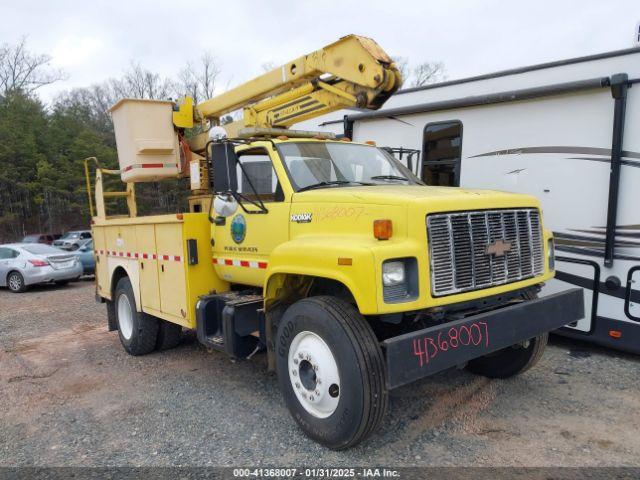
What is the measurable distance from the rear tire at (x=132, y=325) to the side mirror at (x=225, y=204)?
2341 mm

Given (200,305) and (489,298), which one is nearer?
(489,298)

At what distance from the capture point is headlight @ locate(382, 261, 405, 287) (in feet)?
10.9

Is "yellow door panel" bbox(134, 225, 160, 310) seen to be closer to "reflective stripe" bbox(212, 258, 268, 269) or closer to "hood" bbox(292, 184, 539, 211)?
"reflective stripe" bbox(212, 258, 268, 269)

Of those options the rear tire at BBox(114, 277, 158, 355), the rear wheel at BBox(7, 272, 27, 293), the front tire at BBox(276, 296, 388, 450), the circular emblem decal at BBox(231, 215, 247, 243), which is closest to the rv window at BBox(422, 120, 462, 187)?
the circular emblem decal at BBox(231, 215, 247, 243)

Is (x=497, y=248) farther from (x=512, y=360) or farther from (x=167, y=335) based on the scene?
(x=167, y=335)

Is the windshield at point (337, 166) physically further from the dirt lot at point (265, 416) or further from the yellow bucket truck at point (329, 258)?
the dirt lot at point (265, 416)

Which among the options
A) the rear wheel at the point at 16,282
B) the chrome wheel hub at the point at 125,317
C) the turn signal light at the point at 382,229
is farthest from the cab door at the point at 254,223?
the rear wheel at the point at 16,282

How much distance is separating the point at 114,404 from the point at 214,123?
3.76m

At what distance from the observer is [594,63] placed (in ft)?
17.3

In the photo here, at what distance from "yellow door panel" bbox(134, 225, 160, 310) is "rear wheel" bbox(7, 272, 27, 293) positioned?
8.99 metres

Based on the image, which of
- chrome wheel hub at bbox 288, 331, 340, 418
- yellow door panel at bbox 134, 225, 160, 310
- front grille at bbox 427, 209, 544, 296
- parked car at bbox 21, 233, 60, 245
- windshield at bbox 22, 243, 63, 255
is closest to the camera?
front grille at bbox 427, 209, 544, 296

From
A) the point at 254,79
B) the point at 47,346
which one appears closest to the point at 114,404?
the point at 47,346

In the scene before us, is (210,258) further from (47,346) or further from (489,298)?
(47,346)

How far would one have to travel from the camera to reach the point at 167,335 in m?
6.40
